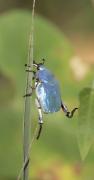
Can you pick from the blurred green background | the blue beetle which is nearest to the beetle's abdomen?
the blue beetle

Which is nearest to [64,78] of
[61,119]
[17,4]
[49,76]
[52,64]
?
[52,64]

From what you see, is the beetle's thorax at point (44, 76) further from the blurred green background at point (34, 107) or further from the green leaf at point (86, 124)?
the blurred green background at point (34, 107)

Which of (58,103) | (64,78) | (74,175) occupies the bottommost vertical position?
(74,175)

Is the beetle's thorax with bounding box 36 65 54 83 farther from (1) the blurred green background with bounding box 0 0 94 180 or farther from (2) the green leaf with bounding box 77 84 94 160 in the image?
(1) the blurred green background with bounding box 0 0 94 180

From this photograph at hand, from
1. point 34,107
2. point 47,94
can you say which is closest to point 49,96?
point 47,94

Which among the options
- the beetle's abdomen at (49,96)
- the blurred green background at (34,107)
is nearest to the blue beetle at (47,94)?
the beetle's abdomen at (49,96)

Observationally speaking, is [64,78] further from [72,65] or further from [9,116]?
[9,116]
